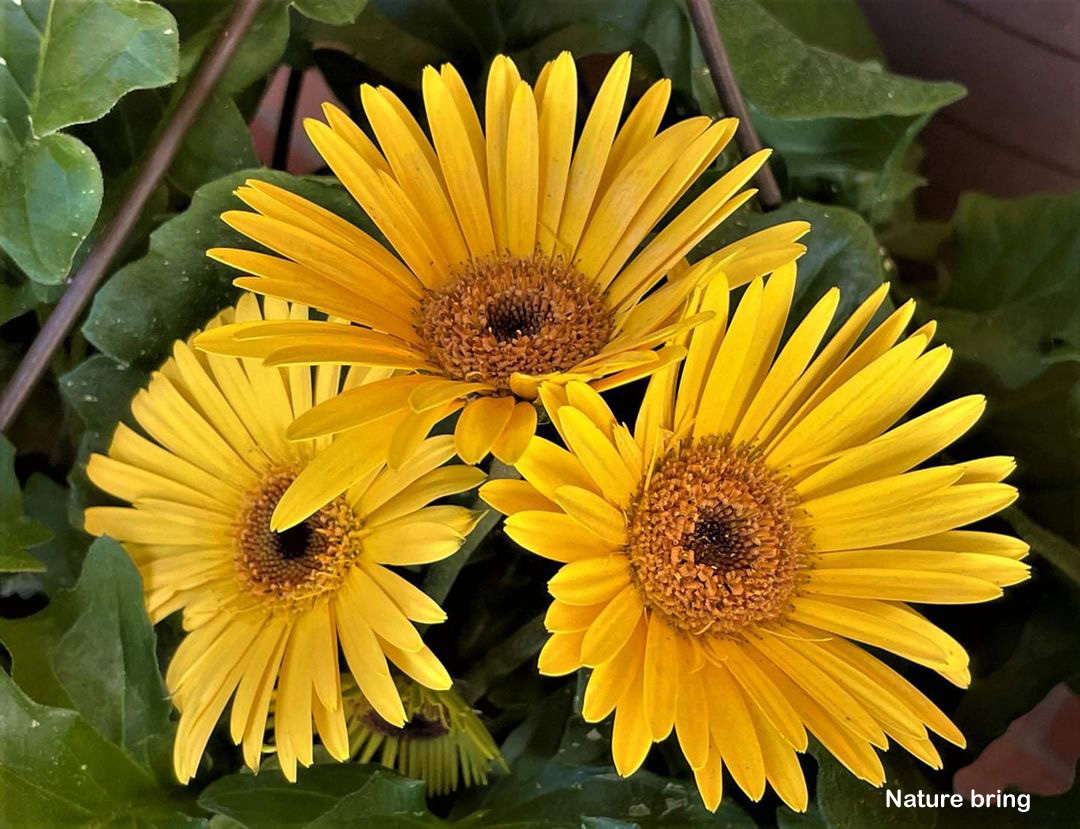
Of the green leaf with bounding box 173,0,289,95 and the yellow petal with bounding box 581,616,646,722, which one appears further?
the green leaf with bounding box 173,0,289,95

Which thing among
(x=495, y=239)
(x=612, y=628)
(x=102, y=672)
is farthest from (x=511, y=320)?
(x=102, y=672)

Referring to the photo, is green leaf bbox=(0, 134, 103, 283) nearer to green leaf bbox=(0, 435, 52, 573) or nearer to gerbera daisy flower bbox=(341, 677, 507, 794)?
green leaf bbox=(0, 435, 52, 573)

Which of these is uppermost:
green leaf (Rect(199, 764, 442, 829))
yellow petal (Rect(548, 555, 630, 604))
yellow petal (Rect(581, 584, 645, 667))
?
yellow petal (Rect(548, 555, 630, 604))

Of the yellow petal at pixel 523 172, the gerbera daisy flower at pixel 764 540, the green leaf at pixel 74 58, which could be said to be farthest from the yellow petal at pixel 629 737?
the green leaf at pixel 74 58

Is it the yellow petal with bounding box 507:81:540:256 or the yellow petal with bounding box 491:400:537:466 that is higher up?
the yellow petal with bounding box 507:81:540:256

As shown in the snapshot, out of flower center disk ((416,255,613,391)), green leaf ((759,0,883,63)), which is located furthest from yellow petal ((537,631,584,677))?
green leaf ((759,0,883,63))

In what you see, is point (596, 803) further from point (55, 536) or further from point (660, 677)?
point (55, 536)

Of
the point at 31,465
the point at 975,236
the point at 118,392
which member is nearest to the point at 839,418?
the point at 975,236
